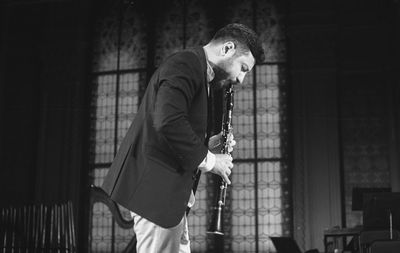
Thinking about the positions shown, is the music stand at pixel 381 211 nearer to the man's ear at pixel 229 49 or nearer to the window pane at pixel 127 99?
the man's ear at pixel 229 49

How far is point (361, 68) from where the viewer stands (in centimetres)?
830

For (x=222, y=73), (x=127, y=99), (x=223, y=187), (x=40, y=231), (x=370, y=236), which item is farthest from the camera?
(x=127, y=99)

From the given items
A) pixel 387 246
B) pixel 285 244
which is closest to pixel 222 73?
pixel 387 246

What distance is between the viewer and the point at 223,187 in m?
2.64

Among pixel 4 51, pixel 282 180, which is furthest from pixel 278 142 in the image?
pixel 4 51

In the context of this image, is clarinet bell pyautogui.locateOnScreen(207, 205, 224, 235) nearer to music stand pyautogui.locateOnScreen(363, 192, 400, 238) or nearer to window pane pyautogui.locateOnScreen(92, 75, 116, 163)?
music stand pyautogui.locateOnScreen(363, 192, 400, 238)

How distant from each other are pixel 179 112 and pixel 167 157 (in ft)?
0.57

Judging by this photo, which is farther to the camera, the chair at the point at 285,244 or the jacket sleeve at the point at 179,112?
the chair at the point at 285,244

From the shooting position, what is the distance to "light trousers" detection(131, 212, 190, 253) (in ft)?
7.18

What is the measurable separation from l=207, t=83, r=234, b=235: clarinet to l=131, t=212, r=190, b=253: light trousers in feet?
0.90

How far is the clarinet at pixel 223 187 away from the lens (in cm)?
250

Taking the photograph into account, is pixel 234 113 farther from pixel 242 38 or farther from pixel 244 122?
pixel 242 38

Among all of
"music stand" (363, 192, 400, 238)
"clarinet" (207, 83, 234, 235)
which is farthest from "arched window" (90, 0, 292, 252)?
"clarinet" (207, 83, 234, 235)

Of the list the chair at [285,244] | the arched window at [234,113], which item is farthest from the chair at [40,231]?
the chair at [285,244]
